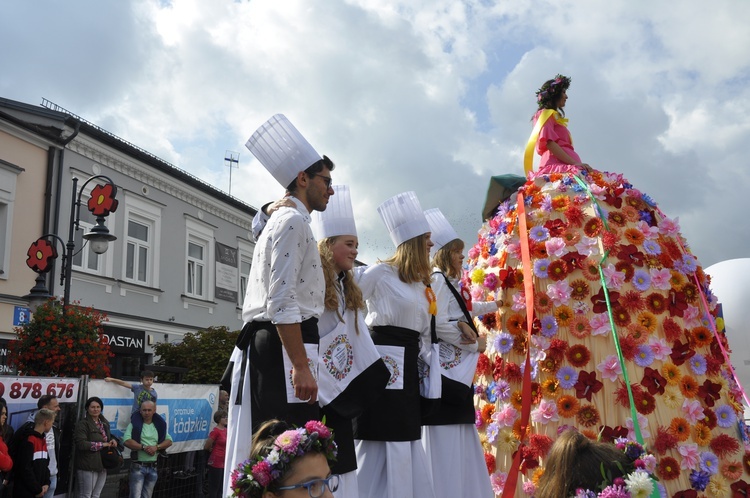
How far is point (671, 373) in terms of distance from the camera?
4.85 m

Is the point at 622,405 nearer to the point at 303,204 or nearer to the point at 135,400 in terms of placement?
the point at 303,204

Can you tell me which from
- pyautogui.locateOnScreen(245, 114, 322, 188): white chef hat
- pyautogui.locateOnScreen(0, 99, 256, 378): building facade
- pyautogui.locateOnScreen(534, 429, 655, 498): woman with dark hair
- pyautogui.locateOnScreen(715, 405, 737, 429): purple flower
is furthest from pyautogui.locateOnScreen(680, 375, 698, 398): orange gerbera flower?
pyautogui.locateOnScreen(0, 99, 256, 378): building facade

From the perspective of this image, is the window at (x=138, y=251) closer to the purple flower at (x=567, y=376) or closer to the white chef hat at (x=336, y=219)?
the white chef hat at (x=336, y=219)

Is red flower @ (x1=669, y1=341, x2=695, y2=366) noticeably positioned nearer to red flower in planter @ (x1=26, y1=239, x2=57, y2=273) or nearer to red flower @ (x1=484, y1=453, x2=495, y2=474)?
red flower @ (x1=484, y1=453, x2=495, y2=474)

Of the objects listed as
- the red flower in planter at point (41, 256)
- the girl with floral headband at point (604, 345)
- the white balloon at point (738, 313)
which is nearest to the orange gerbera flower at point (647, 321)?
the girl with floral headband at point (604, 345)

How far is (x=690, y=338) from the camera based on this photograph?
5035 millimetres

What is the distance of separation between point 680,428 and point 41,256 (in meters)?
12.5

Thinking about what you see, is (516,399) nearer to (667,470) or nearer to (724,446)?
(667,470)

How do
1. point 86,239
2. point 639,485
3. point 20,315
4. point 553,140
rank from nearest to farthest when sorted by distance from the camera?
point 639,485 → point 553,140 → point 86,239 → point 20,315

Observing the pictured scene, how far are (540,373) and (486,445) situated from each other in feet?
2.10

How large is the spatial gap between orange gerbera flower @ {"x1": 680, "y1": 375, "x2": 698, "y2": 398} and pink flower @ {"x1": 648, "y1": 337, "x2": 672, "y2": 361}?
19cm

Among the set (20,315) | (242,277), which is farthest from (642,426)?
(242,277)

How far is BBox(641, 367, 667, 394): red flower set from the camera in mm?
4758

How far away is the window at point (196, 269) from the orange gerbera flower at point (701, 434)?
19558 millimetres
